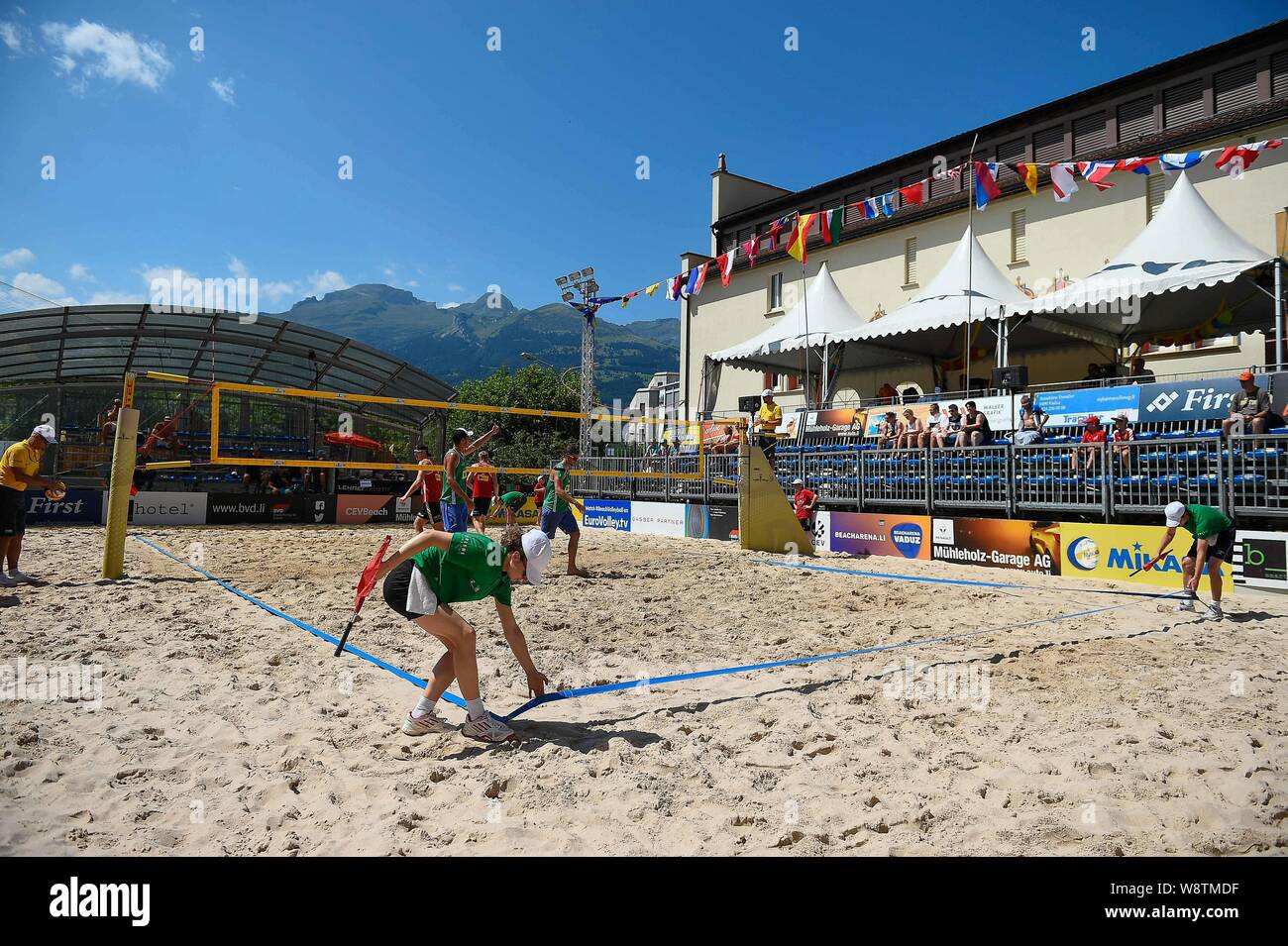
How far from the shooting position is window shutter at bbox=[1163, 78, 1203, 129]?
55.9 feet

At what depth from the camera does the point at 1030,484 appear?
31.4ft

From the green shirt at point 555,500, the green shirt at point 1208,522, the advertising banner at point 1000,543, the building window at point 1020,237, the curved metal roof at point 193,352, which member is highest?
the building window at point 1020,237

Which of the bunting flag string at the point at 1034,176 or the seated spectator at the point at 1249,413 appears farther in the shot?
the bunting flag string at the point at 1034,176

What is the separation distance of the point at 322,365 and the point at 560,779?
18.2 metres

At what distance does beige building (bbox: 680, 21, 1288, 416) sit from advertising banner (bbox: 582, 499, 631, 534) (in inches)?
297

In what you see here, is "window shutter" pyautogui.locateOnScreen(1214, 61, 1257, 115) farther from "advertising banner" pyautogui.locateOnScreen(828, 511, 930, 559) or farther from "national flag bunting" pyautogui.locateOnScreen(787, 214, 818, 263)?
"advertising banner" pyautogui.locateOnScreen(828, 511, 930, 559)

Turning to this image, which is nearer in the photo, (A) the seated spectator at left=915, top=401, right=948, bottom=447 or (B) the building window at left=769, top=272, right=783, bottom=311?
(A) the seated spectator at left=915, top=401, right=948, bottom=447

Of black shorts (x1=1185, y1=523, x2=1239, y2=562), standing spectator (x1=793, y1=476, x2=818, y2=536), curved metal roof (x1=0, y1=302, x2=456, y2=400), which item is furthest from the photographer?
curved metal roof (x1=0, y1=302, x2=456, y2=400)

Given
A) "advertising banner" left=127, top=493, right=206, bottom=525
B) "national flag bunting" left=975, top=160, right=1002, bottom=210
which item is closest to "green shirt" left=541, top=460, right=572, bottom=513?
"national flag bunting" left=975, top=160, right=1002, bottom=210

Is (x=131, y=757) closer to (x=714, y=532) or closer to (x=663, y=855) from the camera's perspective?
(x=663, y=855)

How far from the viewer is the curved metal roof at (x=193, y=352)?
16609 mm

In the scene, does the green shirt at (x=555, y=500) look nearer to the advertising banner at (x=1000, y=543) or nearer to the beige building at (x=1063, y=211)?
the advertising banner at (x=1000, y=543)
